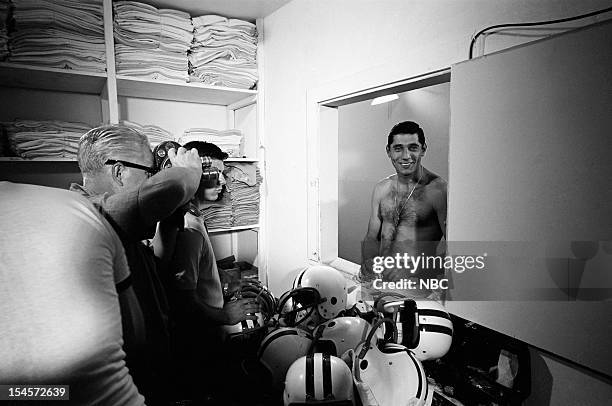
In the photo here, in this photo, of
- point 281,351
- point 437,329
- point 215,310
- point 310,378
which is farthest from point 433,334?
point 215,310

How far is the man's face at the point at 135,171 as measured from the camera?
117cm

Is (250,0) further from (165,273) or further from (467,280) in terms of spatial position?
(467,280)

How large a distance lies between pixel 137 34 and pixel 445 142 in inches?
81.9

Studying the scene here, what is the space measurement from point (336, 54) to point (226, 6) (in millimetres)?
855

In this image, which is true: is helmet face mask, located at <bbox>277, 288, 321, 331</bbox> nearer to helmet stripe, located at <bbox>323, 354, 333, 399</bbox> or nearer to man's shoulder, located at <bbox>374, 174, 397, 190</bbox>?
helmet stripe, located at <bbox>323, 354, 333, 399</bbox>

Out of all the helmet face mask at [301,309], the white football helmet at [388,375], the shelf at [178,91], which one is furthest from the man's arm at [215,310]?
the shelf at [178,91]

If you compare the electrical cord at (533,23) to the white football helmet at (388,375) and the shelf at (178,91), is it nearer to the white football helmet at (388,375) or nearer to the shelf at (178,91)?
the white football helmet at (388,375)

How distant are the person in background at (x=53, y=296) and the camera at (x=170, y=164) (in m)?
0.69

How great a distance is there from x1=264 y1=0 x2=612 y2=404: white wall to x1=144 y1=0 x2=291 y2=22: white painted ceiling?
72mm

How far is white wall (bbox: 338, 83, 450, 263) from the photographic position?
2508 mm

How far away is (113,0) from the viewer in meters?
1.95

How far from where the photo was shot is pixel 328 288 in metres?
1.57

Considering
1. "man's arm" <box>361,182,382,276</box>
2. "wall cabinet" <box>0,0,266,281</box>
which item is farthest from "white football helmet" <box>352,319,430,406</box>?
"wall cabinet" <box>0,0,266,281</box>

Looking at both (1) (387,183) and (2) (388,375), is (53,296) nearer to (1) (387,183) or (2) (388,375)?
(2) (388,375)
